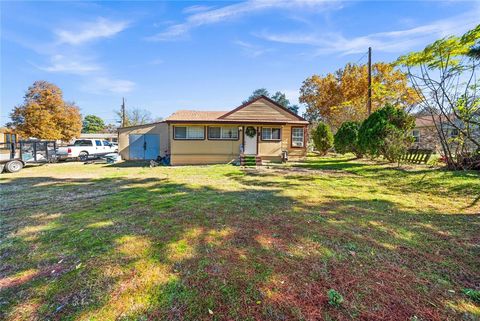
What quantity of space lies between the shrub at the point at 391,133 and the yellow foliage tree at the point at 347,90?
352 inches

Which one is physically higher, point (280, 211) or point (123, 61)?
point (123, 61)

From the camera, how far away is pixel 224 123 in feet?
47.1

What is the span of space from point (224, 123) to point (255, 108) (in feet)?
8.13

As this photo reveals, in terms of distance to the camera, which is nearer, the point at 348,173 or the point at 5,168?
the point at 348,173

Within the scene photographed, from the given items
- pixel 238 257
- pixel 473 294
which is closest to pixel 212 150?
pixel 238 257

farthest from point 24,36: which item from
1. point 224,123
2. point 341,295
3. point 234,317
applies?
point 341,295

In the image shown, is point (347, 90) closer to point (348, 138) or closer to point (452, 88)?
point (348, 138)

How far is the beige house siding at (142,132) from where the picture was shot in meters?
17.8

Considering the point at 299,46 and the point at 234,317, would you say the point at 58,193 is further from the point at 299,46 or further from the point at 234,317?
the point at 299,46

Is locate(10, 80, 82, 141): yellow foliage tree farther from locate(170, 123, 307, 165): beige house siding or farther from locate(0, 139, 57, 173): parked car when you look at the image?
locate(170, 123, 307, 165): beige house siding

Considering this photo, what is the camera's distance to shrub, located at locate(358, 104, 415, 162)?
1066 centimetres

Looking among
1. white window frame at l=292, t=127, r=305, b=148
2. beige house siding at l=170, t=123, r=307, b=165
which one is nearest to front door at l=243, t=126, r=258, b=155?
beige house siding at l=170, t=123, r=307, b=165

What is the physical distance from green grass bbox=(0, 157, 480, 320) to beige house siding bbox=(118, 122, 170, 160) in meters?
12.2

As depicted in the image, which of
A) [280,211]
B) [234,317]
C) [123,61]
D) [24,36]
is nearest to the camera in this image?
[234,317]
